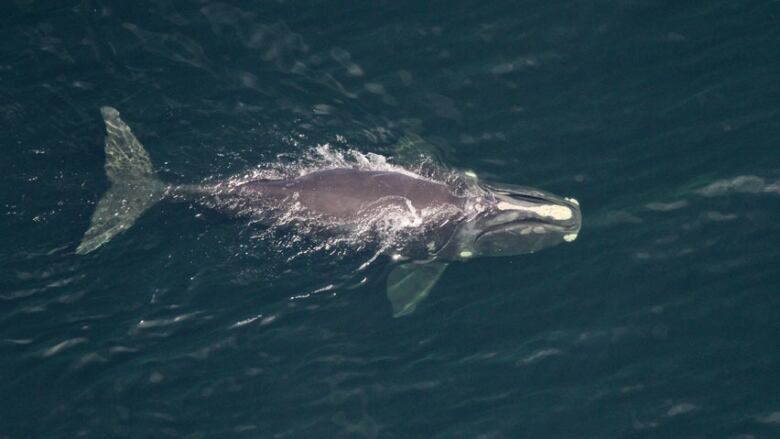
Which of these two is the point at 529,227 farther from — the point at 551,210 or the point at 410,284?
the point at 410,284

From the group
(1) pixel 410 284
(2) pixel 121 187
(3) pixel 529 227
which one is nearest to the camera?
(1) pixel 410 284

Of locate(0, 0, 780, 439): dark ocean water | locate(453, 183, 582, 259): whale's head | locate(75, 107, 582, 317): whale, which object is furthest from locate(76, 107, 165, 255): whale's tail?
locate(453, 183, 582, 259): whale's head

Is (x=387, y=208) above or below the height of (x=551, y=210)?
above

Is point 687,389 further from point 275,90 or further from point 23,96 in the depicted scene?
point 23,96

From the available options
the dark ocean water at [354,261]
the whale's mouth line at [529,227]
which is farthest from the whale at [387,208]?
the dark ocean water at [354,261]

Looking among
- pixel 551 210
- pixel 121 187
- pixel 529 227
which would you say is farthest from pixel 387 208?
pixel 121 187

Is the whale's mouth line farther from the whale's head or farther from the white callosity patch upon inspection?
the white callosity patch

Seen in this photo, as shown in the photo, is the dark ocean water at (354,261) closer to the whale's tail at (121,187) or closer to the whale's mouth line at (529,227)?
the whale's tail at (121,187)

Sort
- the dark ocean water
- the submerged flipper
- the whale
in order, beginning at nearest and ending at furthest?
1. the dark ocean water
2. the submerged flipper
3. the whale
